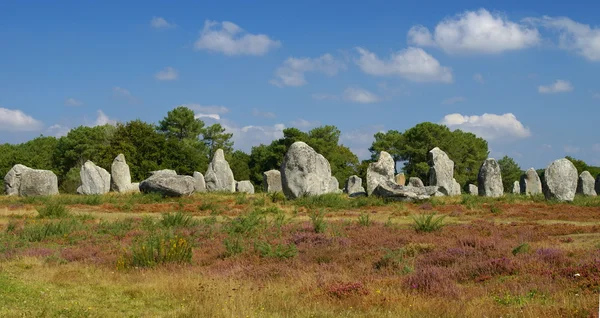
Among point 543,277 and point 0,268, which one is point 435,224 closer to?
point 543,277

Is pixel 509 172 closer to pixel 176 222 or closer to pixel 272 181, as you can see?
pixel 272 181

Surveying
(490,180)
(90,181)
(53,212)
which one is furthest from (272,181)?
(53,212)

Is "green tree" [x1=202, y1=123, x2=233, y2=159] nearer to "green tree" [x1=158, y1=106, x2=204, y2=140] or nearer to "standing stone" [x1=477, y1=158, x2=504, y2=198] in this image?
"green tree" [x1=158, y1=106, x2=204, y2=140]

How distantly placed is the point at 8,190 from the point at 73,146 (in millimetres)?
41936

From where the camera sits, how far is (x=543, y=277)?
1180 centimetres

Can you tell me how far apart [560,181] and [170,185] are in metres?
24.2

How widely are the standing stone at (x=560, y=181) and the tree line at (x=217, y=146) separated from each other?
135ft

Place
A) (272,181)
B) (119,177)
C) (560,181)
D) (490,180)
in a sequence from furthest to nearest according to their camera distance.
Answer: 1. (272,181)
2. (119,177)
3. (490,180)
4. (560,181)

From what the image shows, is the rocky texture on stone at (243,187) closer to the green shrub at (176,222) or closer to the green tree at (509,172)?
the green shrub at (176,222)

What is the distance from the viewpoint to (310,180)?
37.2 m

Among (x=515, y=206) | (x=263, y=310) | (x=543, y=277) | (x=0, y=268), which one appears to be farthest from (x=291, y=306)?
(x=515, y=206)

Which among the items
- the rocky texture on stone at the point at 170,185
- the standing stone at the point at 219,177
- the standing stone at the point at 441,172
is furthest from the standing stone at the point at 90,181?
the standing stone at the point at 441,172

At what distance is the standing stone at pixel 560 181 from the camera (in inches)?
1401

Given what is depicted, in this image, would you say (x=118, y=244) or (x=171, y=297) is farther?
(x=118, y=244)
